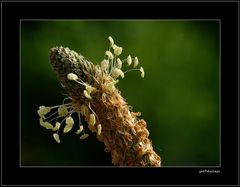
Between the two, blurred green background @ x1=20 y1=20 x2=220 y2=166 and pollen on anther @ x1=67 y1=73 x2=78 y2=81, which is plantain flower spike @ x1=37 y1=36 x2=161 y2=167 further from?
blurred green background @ x1=20 y1=20 x2=220 y2=166

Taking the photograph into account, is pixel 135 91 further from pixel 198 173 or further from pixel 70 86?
pixel 70 86

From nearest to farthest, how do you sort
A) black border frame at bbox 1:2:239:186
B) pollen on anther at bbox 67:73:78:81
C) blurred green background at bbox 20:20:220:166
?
1. pollen on anther at bbox 67:73:78:81
2. black border frame at bbox 1:2:239:186
3. blurred green background at bbox 20:20:220:166

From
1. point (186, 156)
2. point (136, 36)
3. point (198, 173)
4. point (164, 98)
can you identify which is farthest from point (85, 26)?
point (198, 173)

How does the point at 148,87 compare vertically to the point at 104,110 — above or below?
above

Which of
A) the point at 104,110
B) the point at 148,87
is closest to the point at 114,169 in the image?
the point at 104,110

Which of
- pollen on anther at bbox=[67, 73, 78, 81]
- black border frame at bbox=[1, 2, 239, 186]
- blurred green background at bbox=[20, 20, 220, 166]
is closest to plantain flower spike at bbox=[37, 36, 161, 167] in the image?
pollen on anther at bbox=[67, 73, 78, 81]

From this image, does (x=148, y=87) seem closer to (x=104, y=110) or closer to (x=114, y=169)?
(x=114, y=169)
